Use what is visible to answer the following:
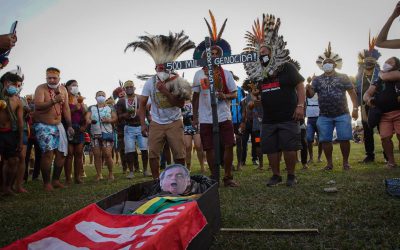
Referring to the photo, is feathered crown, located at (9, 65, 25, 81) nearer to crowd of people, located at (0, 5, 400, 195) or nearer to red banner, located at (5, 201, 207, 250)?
crowd of people, located at (0, 5, 400, 195)

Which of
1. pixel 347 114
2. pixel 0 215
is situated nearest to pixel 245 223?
pixel 0 215

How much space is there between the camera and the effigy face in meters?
3.78

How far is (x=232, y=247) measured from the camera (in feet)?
9.67

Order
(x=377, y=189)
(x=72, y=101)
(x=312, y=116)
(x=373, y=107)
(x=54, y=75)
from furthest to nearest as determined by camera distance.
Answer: (x=312, y=116), (x=72, y=101), (x=373, y=107), (x=54, y=75), (x=377, y=189)

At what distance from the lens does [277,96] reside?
6203mm

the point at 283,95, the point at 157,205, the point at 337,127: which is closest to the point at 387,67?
the point at 337,127

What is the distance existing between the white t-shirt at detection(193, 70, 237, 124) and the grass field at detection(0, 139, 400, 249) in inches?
50.9

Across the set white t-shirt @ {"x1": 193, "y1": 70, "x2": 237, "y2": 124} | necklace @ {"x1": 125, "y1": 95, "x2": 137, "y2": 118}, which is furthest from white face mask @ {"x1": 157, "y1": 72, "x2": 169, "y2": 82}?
necklace @ {"x1": 125, "y1": 95, "x2": 137, "y2": 118}

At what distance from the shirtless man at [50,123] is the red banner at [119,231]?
4577 millimetres

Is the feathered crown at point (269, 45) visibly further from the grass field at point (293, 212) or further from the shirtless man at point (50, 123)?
the shirtless man at point (50, 123)

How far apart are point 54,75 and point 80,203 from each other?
323 cm

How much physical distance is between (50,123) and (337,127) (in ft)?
19.7

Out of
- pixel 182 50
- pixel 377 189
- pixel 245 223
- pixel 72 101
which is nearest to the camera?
pixel 245 223

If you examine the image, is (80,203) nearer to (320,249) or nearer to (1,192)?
(1,192)
